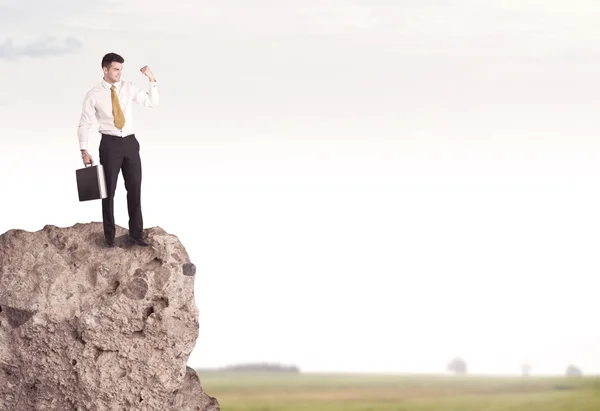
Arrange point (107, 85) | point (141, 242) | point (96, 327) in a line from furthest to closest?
1. point (141, 242)
2. point (107, 85)
3. point (96, 327)

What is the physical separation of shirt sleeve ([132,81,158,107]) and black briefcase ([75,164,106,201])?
2.80 ft

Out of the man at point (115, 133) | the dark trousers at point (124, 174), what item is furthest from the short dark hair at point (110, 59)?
the dark trousers at point (124, 174)

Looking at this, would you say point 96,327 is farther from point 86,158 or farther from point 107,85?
point 107,85

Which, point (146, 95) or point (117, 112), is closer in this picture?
point (117, 112)

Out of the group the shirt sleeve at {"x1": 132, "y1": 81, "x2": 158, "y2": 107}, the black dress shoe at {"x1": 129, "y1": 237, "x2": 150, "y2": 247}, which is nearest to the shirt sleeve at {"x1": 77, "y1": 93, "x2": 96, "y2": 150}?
the shirt sleeve at {"x1": 132, "y1": 81, "x2": 158, "y2": 107}

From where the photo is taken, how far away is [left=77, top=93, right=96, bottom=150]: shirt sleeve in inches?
468

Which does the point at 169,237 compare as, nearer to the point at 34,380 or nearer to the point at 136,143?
the point at 136,143

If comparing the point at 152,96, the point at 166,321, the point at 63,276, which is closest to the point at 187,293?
the point at 166,321

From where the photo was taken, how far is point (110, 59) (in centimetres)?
1193

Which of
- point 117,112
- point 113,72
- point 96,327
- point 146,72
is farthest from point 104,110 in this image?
point 96,327

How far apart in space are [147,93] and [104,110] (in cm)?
54

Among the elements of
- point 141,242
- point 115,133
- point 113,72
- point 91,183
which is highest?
point 113,72

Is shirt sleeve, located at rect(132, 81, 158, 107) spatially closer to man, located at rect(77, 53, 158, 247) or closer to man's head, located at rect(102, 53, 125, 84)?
man, located at rect(77, 53, 158, 247)

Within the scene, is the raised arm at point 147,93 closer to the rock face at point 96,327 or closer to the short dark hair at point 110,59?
the short dark hair at point 110,59
